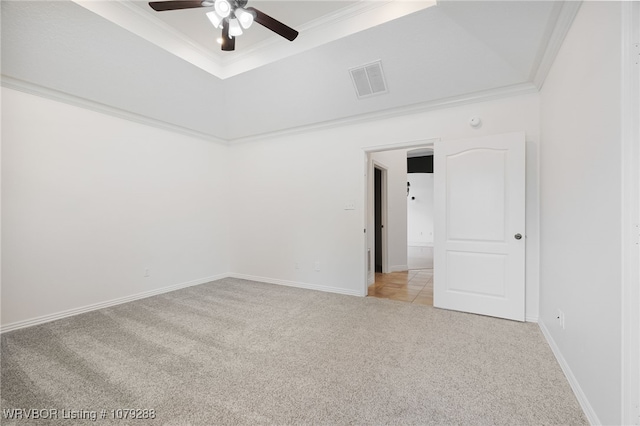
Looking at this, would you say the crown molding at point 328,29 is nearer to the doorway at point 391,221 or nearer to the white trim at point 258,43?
the white trim at point 258,43

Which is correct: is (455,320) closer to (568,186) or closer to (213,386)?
(568,186)

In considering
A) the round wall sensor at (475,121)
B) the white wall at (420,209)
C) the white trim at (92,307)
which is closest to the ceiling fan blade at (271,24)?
the round wall sensor at (475,121)

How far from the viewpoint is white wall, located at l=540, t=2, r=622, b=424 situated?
1313 millimetres

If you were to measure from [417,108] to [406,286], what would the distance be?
270cm

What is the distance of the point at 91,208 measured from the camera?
11.0ft

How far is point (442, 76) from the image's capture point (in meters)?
3.04

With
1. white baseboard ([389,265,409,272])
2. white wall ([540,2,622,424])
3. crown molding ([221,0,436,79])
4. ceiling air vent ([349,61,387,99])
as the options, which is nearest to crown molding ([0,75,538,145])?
ceiling air vent ([349,61,387,99])

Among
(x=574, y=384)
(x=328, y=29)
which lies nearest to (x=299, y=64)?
(x=328, y=29)

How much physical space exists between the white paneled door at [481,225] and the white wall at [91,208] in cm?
373

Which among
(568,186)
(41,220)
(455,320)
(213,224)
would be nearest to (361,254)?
(455,320)

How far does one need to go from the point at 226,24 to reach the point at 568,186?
289cm

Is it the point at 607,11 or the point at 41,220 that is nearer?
the point at 607,11

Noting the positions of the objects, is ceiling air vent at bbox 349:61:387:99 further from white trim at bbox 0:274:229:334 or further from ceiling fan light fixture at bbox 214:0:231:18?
white trim at bbox 0:274:229:334

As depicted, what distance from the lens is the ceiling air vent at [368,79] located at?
317cm
